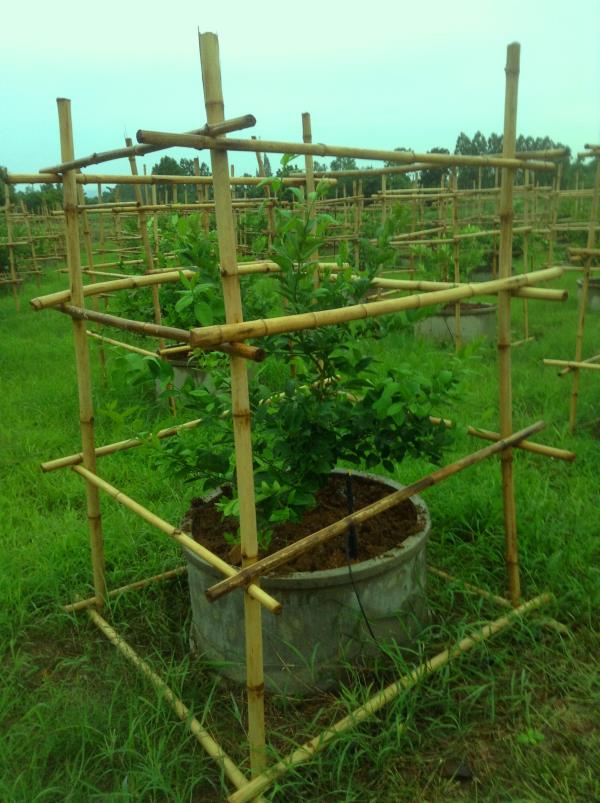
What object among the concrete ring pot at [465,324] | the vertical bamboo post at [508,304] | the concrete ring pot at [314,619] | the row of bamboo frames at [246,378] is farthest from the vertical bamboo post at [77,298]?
the concrete ring pot at [465,324]

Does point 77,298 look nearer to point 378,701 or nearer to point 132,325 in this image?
point 132,325

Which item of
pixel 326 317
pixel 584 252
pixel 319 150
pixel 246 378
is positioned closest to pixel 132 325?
pixel 246 378

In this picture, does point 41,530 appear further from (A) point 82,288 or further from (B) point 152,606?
(A) point 82,288

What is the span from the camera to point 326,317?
1.73 m

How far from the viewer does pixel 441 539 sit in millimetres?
3197

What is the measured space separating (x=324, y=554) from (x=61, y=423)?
3.37 m

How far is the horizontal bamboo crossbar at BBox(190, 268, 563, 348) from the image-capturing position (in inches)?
61.5

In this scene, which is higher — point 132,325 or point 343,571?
point 132,325

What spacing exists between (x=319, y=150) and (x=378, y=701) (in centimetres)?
162

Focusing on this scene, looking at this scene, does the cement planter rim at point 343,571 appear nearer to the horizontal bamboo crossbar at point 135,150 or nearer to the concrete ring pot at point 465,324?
the horizontal bamboo crossbar at point 135,150

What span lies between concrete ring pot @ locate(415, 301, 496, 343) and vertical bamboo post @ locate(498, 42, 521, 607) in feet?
15.5

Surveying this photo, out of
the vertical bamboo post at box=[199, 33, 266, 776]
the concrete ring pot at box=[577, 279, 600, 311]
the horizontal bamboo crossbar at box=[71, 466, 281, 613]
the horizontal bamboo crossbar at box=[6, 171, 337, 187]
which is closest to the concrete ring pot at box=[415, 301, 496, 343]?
the concrete ring pot at box=[577, 279, 600, 311]

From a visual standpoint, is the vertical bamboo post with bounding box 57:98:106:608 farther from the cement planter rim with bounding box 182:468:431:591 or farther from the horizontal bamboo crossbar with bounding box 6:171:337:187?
the cement planter rim with bounding box 182:468:431:591

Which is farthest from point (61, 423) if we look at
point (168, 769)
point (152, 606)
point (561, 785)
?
point (561, 785)
